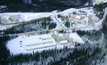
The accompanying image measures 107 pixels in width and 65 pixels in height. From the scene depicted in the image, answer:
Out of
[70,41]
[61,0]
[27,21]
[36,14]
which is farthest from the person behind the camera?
[61,0]

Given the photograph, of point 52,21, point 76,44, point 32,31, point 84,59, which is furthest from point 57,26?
point 84,59

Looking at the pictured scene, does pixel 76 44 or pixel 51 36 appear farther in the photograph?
pixel 51 36

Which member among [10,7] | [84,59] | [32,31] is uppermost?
[10,7]

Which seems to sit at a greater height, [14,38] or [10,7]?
[10,7]

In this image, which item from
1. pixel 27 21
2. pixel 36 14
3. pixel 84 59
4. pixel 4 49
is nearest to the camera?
pixel 84 59

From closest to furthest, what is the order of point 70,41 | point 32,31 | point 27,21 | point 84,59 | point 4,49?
point 84,59 → point 4,49 → point 70,41 → point 32,31 → point 27,21

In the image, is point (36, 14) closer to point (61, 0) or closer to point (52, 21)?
point (52, 21)

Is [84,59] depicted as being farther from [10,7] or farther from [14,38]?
[10,7]

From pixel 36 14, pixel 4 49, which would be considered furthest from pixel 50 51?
pixel 36 14

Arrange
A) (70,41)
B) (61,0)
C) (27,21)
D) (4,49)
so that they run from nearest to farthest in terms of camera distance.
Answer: (4,49)
(70,41)
(27,21)
(61,0)
